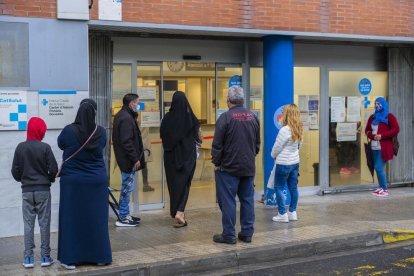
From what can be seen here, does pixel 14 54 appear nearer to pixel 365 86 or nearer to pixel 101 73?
pixel 101 73

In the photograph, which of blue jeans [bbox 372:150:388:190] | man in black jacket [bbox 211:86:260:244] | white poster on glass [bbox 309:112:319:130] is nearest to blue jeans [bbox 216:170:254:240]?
man in black jacket [bbox 211:86:260:244]

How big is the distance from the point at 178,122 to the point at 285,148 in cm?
159

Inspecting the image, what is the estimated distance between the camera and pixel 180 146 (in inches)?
341

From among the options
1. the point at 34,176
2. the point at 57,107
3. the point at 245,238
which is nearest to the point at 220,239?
the point at 245,238

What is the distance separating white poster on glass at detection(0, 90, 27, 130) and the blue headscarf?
6520 millimetres

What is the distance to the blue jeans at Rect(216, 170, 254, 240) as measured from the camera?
7.50 meters

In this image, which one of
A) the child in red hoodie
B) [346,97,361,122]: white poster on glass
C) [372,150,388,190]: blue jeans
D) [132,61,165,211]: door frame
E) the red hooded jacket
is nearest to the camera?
the child in red hoodie

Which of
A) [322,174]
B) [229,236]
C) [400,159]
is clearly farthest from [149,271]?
[400,159]

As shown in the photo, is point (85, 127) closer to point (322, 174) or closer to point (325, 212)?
point (325, 212)

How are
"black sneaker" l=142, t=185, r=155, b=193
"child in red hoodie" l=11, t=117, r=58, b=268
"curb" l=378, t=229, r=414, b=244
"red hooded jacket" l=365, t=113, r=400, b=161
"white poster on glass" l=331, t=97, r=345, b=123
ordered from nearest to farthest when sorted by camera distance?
"child in red hoodie" l=11, t=117, r=58, b=268
"curb" l=378, t=229, r=414, b=244
"black sneaker" l=142, t=185, r=155, b=193
"red hooded jacket" l=365, t=113, r=400, b=161
"white poster on glass" l=331, t=97, r=345, b=123

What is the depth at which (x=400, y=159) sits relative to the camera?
12211mm

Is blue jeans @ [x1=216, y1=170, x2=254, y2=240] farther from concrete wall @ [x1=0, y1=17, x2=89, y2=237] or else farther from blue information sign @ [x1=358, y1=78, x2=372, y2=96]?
blue information sign @ [x1=358, y1=78, x2=372, y2=96]

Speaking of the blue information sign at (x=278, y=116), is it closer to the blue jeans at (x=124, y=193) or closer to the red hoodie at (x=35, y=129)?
the blue jeans at (x=124, y=193)

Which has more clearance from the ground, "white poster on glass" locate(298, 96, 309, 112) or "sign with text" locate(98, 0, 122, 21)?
"sign with text" locate(98, 0, 122, 21)
